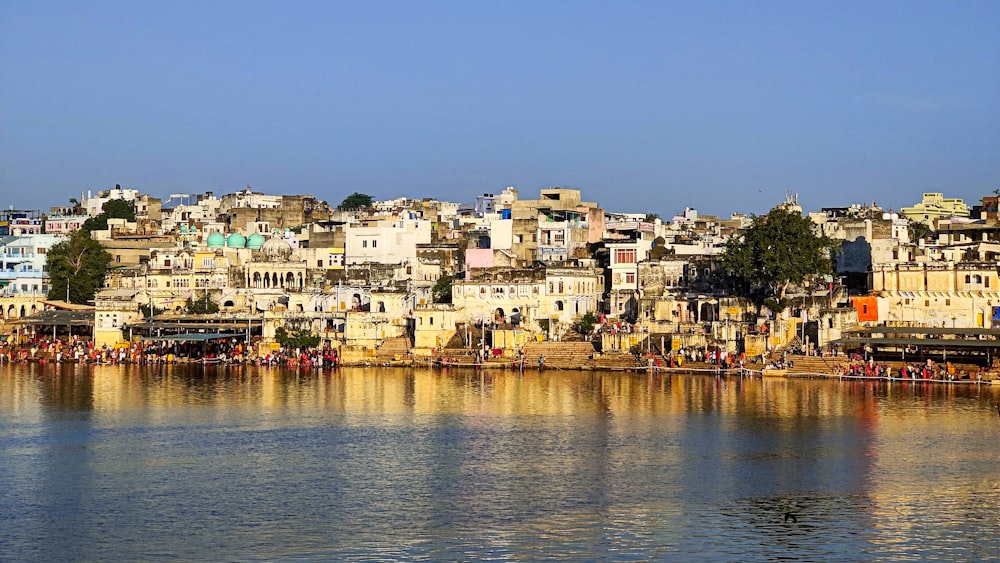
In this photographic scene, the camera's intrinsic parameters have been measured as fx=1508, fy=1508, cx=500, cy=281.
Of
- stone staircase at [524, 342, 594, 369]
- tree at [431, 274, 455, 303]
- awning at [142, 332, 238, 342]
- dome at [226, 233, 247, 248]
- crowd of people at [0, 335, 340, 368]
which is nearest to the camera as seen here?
stone staircase at [524, 342, 594, 369]

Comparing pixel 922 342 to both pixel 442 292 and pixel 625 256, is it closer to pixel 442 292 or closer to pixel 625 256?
pixel 625 256

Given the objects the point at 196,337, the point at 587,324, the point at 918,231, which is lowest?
the point at 196,337

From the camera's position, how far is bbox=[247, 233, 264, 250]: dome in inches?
2681

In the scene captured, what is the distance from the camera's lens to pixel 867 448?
3228 cm

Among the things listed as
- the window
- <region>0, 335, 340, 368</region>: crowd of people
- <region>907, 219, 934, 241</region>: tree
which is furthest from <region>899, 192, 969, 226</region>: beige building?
<region>0, 335, 340, 368</region>: crowd of people

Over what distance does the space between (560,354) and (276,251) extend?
17.0m

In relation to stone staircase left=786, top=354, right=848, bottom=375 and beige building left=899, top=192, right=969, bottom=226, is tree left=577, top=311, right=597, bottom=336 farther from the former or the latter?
beige building left=899, top=192, right=969, bottom=226

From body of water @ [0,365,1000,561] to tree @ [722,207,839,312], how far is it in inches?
321

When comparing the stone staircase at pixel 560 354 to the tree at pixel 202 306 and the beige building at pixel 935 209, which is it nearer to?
the tree at pixel 202 306

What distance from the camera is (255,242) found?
68.5 meters

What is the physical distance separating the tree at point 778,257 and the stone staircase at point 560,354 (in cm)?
641

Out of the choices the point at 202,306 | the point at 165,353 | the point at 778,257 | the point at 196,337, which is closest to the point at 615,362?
the point at 778,257

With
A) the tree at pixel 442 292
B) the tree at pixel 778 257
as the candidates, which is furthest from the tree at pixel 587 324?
the tree at pixel 442 292

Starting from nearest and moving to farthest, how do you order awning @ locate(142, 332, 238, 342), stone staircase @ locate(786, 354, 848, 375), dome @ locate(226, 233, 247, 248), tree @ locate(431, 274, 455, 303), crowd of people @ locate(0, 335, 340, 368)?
stone staircase @ locate(786, 354, 848, 375) → crowd of people @ locate(0, 335, 340, 368) → awning @ locate(142, 332, 238, 342) → tree @ locate(431, 274, 455, 303) → dome @ locate(226, 233, 247, 248)
